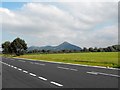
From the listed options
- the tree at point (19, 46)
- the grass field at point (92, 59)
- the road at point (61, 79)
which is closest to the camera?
the road at point (61, 79)

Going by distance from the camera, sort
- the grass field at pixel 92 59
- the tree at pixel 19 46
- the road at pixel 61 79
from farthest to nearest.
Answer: the tree at pixel 19 46 → the grass field at pixel 92 59 → the road at pixel 61 79

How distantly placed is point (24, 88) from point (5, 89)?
78cm

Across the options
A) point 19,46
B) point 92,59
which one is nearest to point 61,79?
point 92,59

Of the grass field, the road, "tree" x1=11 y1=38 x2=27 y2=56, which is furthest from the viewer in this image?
"tree" x1=11 y1=38 x2=27 y2=56

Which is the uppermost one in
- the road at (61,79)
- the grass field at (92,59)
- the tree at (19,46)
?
the tree at (19,46)

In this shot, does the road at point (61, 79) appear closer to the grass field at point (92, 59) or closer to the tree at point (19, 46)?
the grass field at point (92, 59)

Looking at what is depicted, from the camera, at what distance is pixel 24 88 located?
1234cm

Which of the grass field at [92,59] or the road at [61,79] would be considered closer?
the road at [61,79]

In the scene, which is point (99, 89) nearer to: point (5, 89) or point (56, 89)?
point (56, 89)

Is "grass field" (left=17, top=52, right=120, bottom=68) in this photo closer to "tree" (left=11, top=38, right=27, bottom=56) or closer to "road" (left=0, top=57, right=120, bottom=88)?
"road" (left=0, top=57, right=120, bottom=88)

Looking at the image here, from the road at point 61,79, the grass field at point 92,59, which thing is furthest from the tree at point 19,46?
the road at point 61,79

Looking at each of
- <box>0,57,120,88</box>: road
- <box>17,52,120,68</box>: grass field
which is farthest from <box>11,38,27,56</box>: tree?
<box>0,57,120,88</box>: road

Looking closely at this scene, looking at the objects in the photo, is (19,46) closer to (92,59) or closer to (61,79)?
(92,59)

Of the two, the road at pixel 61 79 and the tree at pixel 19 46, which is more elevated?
the tree at pixel 19 46
